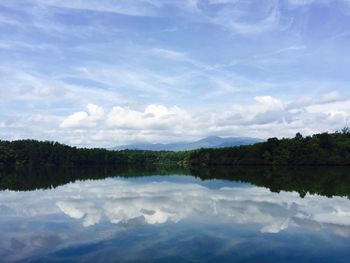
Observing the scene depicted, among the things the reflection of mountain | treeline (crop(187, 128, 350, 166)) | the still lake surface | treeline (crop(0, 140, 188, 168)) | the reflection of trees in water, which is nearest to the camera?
the still lake surface

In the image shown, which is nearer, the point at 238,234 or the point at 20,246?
the point at 20,246

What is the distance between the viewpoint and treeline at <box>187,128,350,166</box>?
10475cm

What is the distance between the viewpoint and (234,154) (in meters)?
120

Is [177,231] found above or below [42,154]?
below

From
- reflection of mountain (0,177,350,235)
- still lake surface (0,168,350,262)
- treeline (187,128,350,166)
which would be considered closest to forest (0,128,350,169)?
treeline (187,128,350,166)

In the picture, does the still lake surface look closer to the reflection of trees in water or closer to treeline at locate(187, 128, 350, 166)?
the reflection of trees in water

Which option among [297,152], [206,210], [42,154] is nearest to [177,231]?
[206,210]

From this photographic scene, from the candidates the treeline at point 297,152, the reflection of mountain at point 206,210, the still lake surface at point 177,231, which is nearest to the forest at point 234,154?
the treeline at point 297,152

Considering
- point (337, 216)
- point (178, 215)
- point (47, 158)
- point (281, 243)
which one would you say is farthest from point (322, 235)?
point (47, 158)

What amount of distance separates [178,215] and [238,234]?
611 centimetres

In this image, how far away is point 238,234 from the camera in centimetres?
1791

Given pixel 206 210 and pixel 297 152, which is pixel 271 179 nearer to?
pixel 206 210

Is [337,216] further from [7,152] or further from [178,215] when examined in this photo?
[7,152]

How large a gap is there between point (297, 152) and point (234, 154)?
795 inches
